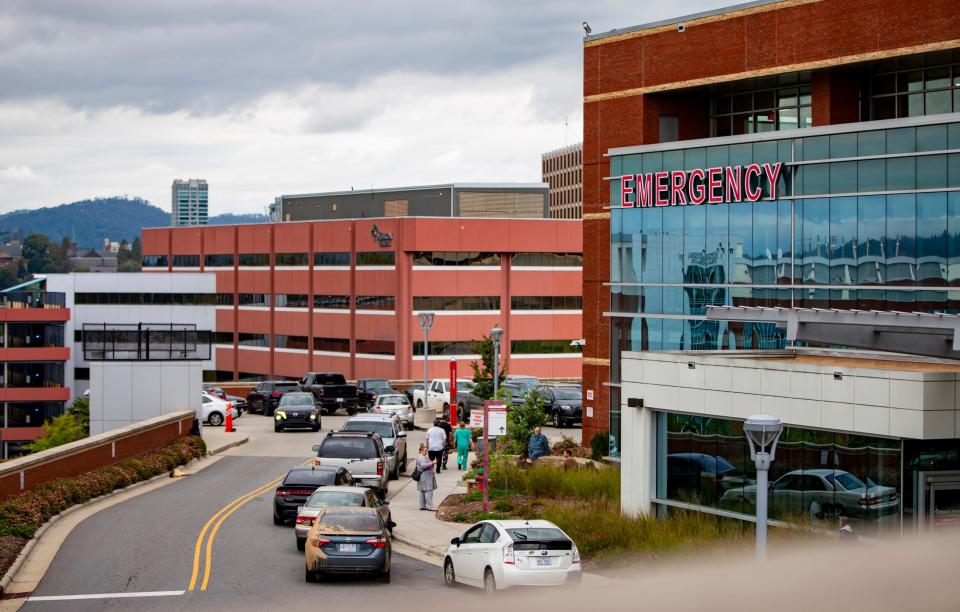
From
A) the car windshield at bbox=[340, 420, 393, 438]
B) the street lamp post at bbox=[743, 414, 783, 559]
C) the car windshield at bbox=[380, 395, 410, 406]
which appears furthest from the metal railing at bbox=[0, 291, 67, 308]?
the street lamp post at bbox=[743, 414, 783, 559]

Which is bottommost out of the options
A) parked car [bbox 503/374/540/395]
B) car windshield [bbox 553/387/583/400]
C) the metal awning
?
car windshield [bbox 553/387/583/400]

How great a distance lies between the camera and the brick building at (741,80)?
3619 centimetres

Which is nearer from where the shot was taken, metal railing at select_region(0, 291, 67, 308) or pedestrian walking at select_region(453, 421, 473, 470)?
pedestrian walking at select_region(453, 421, 473, 470)

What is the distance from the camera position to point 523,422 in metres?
38.7

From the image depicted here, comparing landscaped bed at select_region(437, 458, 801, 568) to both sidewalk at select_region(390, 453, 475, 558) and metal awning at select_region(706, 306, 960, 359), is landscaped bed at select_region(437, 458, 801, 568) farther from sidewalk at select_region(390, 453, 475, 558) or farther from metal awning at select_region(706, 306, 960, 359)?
metal awning at select_region(706, 306, 960, 359)

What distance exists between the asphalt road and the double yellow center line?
12 centimetres

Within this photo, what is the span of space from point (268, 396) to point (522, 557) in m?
44.8

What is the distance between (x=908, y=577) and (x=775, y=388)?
66.7 ft

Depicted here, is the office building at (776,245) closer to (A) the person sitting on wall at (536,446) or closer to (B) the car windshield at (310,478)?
(A) the person sitting on wall at (536,446)

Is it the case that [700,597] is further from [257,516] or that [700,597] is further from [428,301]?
[428,301]

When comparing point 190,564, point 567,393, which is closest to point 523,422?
point 567,393

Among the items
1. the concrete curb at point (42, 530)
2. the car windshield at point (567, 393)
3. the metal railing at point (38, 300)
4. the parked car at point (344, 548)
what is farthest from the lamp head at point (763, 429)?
the metal railing at point (38, 300)

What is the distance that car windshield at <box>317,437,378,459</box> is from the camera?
103 ft

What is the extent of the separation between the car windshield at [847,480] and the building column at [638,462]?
17.5 ft
